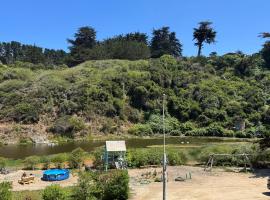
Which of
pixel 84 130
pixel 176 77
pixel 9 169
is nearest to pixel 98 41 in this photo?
pixel 176 77

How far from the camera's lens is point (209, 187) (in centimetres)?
3166

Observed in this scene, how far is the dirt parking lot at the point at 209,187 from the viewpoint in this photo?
28.7m

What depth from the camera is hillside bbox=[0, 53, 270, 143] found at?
270ft

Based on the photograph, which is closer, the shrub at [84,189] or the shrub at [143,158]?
the shrub at [84,189]

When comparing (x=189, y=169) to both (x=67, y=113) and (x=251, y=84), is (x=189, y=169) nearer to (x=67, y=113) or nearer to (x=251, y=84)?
(x=67, y=113)

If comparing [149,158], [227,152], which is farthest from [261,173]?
[149,158]

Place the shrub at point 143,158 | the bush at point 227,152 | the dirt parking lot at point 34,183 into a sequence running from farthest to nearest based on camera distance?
1. the bush at point 227,152
2. the shrub at point 143,158
3. the dirt parking lot at point 34,183

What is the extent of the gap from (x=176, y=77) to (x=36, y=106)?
33.2 meters

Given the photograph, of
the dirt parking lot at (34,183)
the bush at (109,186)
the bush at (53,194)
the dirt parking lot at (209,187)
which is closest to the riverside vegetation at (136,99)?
the dirt parking lot at (34,183)

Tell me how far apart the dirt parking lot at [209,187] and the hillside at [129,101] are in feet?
139

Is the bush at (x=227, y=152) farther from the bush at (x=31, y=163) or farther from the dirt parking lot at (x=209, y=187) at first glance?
the bush at (x=31, y=163)

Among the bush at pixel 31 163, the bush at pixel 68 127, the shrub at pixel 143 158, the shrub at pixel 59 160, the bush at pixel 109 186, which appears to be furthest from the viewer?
the bush at pixel 68 127

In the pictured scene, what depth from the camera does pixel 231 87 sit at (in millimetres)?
99750

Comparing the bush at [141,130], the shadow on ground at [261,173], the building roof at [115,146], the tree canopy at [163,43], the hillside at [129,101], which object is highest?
the tree canopy at [163,43]
